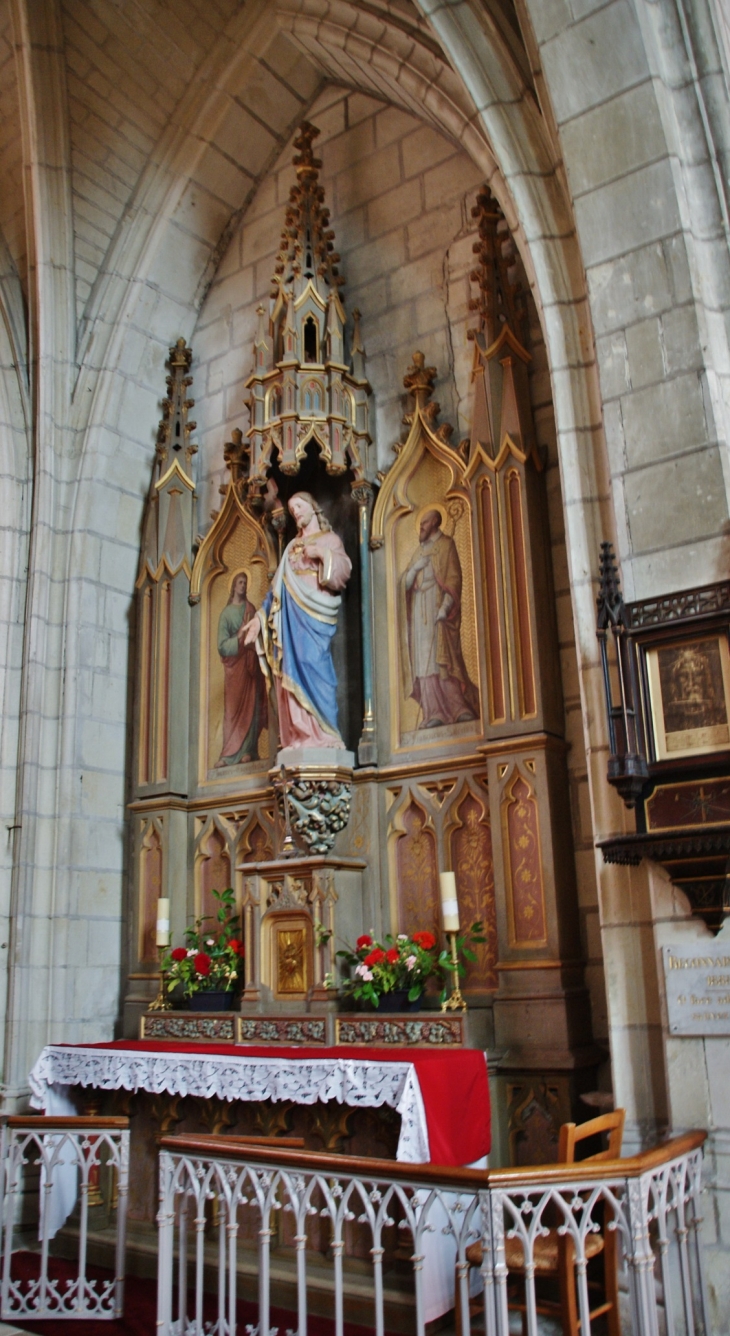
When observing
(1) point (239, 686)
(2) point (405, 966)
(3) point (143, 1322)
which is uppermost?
(1) point (239, 686)

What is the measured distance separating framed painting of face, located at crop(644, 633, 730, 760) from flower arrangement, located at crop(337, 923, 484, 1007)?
193 cm

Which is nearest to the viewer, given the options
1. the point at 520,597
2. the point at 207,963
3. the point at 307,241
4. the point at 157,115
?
the point at 520,597

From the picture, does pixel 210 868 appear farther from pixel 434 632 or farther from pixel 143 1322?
pixel 143 1322

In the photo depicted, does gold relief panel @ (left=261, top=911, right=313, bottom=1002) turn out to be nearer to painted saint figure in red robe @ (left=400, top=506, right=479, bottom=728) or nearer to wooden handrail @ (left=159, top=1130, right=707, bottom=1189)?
painted saint figure in red robe @ (left=400, top=506, right=479, bottom=728)

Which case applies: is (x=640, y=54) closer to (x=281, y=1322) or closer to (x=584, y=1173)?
(x=584, y=1173)

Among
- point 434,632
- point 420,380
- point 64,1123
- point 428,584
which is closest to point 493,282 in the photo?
point 420,380

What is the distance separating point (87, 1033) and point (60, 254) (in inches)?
223

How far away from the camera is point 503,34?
5.61 m

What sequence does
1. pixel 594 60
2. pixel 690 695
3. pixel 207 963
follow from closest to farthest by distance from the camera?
1. pixel 690 695
2. pixel 594 60
3. pixel 207 963

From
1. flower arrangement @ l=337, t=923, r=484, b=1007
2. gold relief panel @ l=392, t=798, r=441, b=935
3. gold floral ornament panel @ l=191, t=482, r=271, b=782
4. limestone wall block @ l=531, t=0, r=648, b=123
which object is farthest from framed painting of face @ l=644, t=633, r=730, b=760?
gold floral ornament panel @ l=191, t=482, r=271, b=782

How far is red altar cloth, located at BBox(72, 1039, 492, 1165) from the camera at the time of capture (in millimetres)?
4797

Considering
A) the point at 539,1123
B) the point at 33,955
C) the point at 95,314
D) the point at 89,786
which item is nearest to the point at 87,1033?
the point at 33,955

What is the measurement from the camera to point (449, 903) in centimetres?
576

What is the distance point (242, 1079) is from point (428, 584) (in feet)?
9.98
